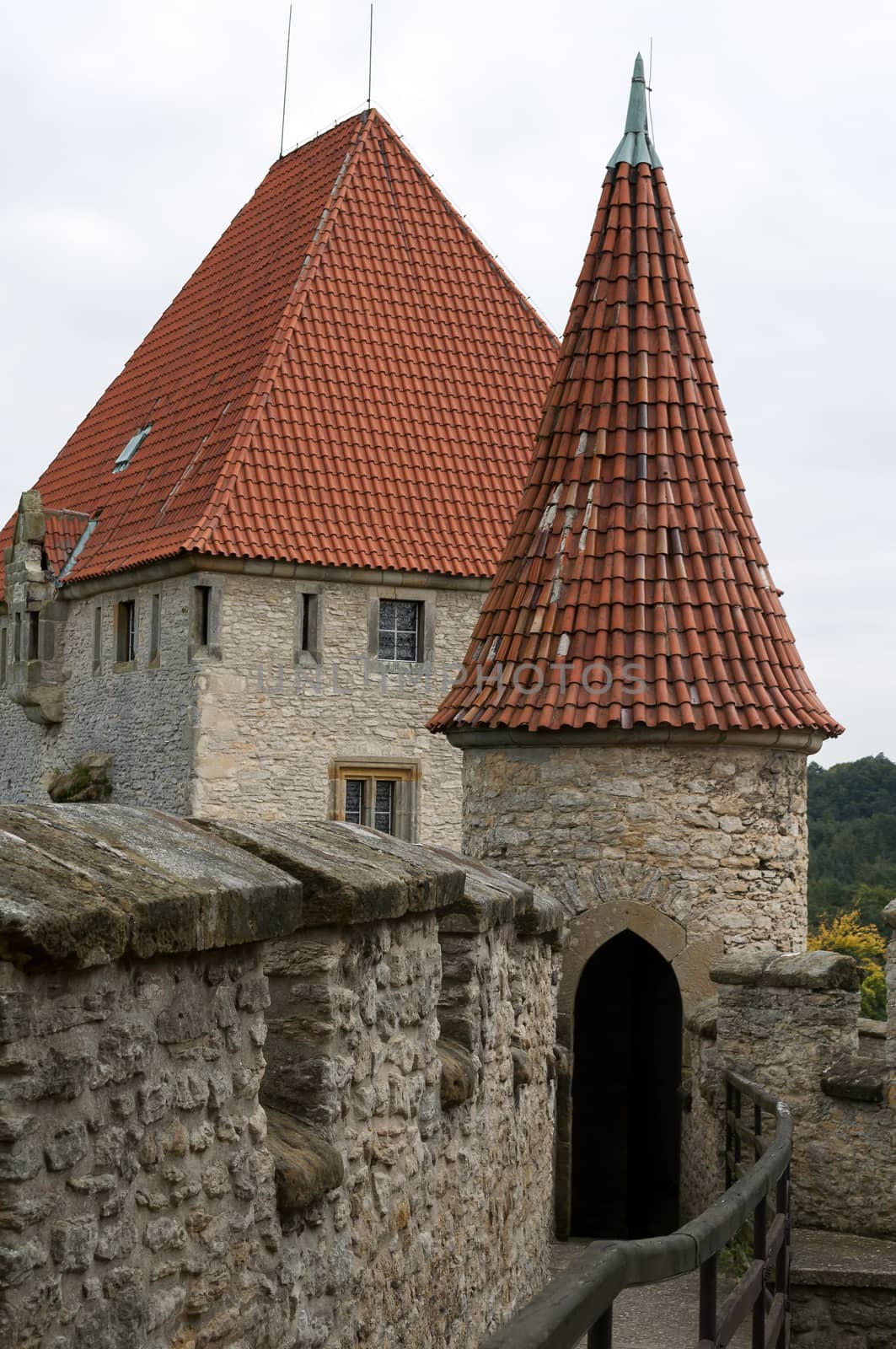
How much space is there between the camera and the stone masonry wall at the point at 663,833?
9547 millimetres

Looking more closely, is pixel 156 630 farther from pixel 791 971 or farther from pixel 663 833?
pixel 791 971

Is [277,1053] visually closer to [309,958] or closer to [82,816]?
[309,958]

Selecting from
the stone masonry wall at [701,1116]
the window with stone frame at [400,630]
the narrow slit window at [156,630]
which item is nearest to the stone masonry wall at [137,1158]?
the stone masonry wall at [701,1116]

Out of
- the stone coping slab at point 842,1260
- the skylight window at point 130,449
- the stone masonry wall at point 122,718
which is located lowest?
the stone coping slab at point 842,1260

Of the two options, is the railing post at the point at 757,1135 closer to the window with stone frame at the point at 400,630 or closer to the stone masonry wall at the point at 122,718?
the stone masonry wall at the point at 122,718

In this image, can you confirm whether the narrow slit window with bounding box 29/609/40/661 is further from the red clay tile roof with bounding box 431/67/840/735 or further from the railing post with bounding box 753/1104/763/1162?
the railing post with bounding box 753/1104/763/1162

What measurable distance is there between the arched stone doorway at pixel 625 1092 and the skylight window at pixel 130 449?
1173 cm

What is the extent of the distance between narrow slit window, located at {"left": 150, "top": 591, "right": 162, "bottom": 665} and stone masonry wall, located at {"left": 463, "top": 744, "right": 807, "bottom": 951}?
9.86m

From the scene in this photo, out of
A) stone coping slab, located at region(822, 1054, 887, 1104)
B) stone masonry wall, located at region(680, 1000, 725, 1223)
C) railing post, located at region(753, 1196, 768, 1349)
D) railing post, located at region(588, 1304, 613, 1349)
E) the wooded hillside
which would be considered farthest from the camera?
the wooded hillside

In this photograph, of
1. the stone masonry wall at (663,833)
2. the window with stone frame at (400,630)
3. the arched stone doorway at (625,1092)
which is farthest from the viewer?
the window with stone frame at (400,630)

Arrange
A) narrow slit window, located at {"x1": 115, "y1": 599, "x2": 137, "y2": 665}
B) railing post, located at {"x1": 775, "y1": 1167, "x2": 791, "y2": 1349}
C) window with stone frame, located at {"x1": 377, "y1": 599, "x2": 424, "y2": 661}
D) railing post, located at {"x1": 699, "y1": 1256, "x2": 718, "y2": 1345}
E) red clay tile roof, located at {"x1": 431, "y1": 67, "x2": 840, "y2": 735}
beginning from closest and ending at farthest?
railing post, located at {"x1": 699, "y1": 1256, "x2": 718, "y2": 1345}, railing post, located at {"x1": 775, "y1": 1167, "x2": 791, "y2": 1349}, red clay tile roof, located at {"x1": 431, "y1": 67, "x2": 840, "y2": 735}, window with stone frame, located at {"x1": 377, "y1": 599, "x2": 424, "y2": 661}, narrow slit window, located at {"x1": 115, "y1": 599, "x2": 137, "y2": 665}

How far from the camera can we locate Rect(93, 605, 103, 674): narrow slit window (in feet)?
68.1

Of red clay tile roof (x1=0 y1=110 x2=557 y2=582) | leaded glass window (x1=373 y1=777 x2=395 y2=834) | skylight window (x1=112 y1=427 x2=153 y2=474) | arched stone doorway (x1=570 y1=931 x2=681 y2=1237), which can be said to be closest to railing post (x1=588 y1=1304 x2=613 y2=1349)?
arched stone doorway (x1=570 y1=931 x2=681 y2=1237)

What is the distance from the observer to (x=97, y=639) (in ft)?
68.5
